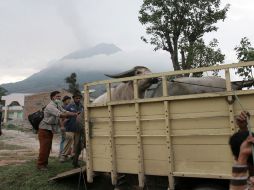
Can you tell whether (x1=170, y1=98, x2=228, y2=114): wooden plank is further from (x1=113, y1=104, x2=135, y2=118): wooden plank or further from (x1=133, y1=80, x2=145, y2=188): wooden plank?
(x1=113, y1=104, x2=135, y2=118): wooden plank

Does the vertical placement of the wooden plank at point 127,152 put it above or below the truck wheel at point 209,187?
above

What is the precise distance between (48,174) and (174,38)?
13.1m

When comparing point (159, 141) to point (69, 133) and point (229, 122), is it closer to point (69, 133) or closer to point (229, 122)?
point (229, 122)

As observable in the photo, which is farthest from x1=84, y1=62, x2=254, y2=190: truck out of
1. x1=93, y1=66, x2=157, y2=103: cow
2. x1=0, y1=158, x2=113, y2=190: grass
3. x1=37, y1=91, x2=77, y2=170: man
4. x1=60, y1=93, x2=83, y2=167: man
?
x1=37, y1=91, x2=77, y2=170: man

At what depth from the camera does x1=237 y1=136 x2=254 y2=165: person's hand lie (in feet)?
9.12

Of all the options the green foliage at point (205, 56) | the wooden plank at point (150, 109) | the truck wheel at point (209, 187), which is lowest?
the truck wheel at point (209, 187)

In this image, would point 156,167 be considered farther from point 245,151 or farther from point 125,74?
point 245,151

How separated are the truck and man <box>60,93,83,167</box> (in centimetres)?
179

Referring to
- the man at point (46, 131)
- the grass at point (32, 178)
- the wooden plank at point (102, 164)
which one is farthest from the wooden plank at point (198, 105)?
the man at point (46, 131)

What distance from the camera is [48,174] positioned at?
25.1ft

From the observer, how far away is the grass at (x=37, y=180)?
23.3 feet

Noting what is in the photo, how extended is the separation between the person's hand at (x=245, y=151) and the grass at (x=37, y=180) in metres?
4.39

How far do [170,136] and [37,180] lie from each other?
355 centimetres

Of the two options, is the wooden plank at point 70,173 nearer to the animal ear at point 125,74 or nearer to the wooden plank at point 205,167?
the animal ear at point 125,74
